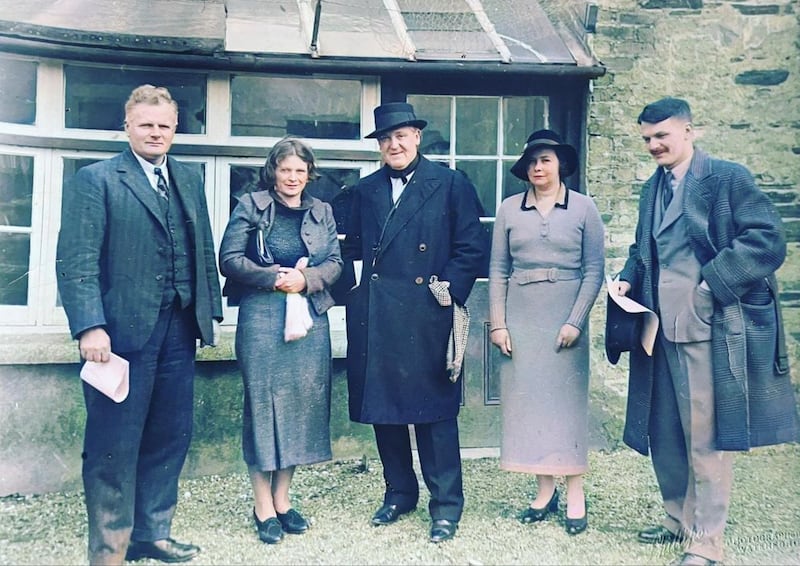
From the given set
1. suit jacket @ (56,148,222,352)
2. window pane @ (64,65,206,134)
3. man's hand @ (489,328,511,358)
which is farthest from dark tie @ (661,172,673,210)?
window pane @ (64,65,206,134)

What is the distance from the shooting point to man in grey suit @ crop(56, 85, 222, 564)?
3.18 metres

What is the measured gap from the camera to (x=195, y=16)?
15.4 ft

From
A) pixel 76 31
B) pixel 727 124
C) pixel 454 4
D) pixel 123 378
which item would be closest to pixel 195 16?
pixel 76 31

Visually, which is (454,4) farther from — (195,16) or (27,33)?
(27,33)

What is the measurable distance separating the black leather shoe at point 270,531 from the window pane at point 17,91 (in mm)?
2792

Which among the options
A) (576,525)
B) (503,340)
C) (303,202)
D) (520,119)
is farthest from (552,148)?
(576,525)

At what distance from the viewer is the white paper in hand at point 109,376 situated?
311 cm

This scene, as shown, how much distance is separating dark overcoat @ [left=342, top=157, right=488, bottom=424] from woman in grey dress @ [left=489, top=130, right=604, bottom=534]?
0.28 m

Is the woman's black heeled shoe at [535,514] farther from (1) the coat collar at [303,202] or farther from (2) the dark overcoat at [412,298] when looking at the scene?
(1) the coat collar at [303,202]

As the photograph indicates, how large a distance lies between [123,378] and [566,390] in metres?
2.11

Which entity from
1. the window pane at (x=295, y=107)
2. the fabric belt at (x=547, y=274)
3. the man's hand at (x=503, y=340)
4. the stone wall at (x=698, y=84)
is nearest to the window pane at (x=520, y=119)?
the stone wall at (x=698, y=84)

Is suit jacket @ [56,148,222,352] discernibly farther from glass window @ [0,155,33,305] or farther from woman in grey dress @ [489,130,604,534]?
woman in grey dress @ [489,130,604,534]

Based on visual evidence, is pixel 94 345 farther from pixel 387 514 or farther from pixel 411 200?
pixel 387 514

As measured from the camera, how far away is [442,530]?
3727 mm
